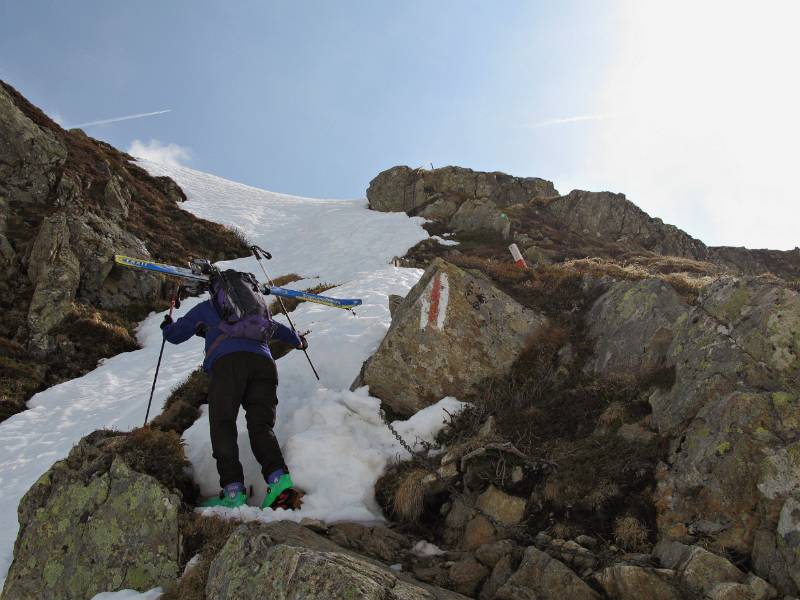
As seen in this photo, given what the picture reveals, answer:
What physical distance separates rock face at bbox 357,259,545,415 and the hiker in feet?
6.58

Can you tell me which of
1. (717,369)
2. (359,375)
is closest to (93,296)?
(359,375)

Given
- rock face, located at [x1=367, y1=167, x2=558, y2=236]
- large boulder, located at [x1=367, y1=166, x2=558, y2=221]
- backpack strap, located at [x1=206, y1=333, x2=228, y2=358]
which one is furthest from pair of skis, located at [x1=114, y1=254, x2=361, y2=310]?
large boulder, located at [x1=367, y1=166, x2=558, y2=221]

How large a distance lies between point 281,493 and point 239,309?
→ 232 cm

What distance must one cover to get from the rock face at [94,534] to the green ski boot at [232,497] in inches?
18.3

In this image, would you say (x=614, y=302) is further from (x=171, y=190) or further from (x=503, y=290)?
(x=171, y=190)

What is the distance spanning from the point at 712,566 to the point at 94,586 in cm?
570

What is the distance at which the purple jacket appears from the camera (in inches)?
253

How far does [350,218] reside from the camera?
→ 37000mm

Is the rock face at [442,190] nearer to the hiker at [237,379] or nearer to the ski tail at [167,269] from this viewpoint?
the ski tail at [167,269]

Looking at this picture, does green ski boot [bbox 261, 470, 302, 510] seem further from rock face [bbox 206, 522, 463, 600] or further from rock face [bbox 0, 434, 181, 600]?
rock face [bbox 206, 522, 463, 600]

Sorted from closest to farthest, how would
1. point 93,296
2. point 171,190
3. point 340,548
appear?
point 340,548 → point 93,296 → point 171,190

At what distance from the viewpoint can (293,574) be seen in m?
3.83

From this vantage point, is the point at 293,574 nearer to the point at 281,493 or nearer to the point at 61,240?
the point at 281,493

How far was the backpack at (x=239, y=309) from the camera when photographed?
21.3 feet
